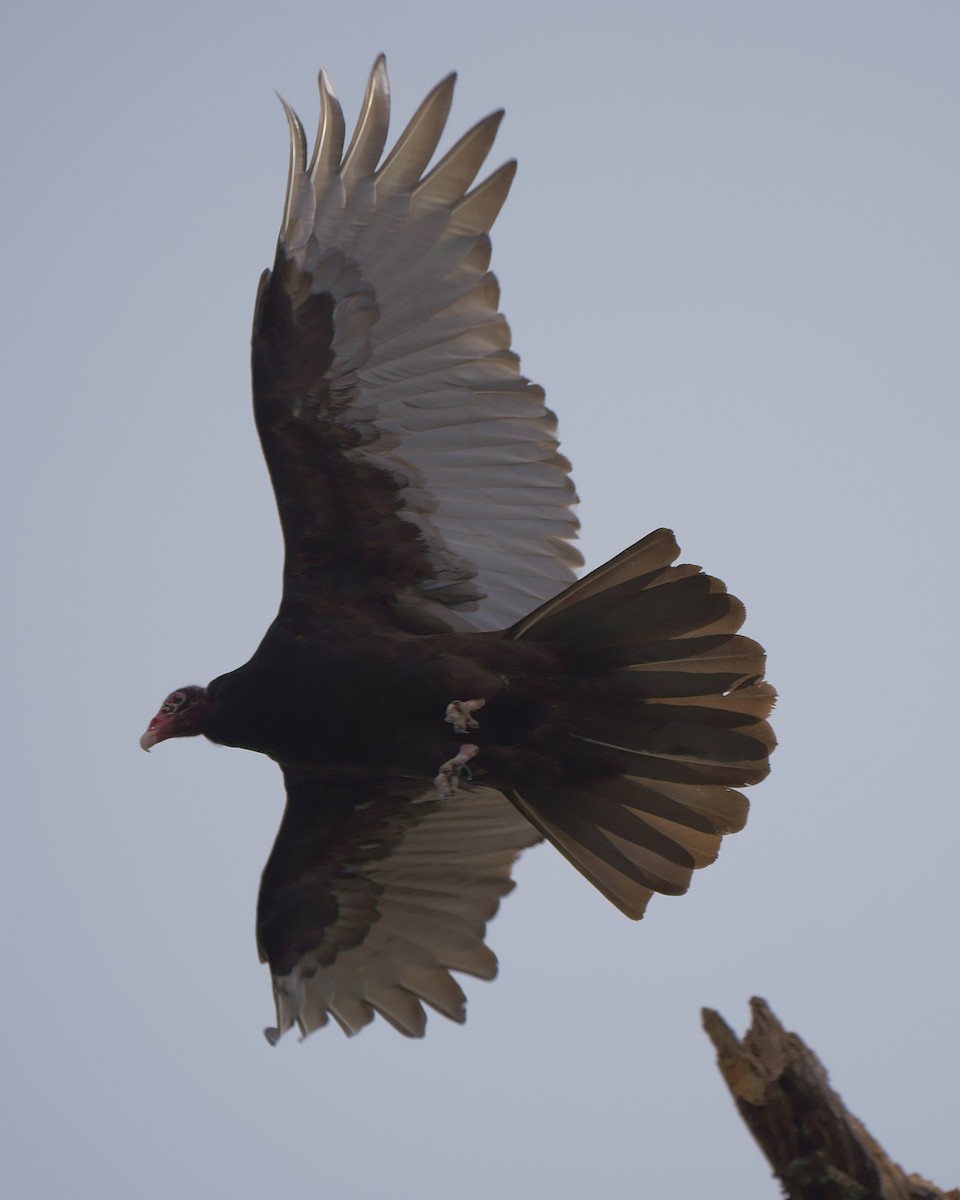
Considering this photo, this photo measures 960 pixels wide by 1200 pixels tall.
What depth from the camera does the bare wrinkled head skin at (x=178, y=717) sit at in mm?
4844

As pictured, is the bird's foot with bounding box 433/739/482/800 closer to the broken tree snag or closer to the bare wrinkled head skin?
the bare wrinkled head skin

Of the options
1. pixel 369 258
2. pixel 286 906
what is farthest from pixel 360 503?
pixel 286 906

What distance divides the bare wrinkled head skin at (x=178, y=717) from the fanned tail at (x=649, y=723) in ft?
3.43

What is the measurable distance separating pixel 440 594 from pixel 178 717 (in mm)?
901

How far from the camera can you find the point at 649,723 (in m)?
4.34

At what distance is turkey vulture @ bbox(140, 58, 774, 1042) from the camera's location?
4277mm

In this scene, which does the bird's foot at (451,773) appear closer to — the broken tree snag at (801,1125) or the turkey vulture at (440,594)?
the turkey vulture at (440,594)

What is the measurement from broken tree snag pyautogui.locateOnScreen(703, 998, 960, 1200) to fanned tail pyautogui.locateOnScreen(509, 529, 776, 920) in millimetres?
1095

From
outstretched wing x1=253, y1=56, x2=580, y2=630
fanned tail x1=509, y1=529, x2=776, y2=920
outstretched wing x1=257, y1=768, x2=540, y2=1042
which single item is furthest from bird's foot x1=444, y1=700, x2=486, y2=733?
outstretched wing x1=257, y1=768, x2=540, y2=1042

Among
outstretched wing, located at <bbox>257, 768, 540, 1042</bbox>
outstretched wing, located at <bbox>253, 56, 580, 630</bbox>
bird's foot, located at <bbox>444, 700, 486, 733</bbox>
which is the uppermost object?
outstretched wing, located at <bbox>253, 56, 580, 630</bbox>

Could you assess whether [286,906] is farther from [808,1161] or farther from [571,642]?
[808,1161]

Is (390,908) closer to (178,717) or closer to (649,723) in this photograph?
(178,717)

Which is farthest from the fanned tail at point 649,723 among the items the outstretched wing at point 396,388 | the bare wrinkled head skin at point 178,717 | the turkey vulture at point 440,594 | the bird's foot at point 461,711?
the bare wrinkled head skin at point 178,717

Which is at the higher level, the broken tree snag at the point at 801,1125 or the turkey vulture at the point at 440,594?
the turkey vulture at the point at 440,594
